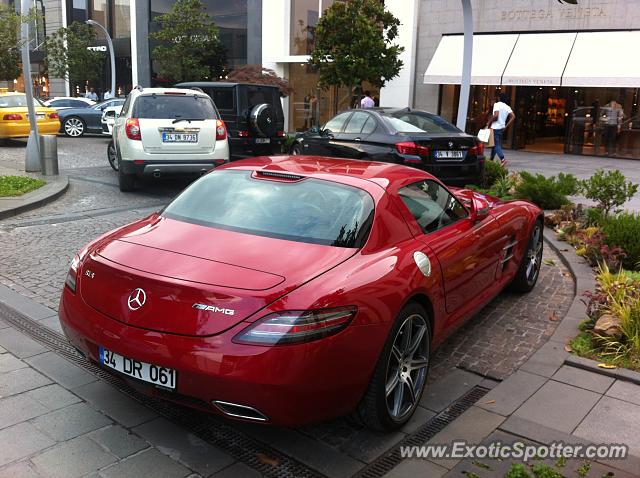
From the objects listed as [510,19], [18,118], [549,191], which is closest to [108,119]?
[18,118]

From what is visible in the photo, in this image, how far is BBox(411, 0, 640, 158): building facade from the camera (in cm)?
1884

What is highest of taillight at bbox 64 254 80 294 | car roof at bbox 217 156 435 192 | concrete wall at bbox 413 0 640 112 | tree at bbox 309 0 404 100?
concrete wall at bbox 413 0 640 112

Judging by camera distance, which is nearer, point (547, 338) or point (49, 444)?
point (49, 444)

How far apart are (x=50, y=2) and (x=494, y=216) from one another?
1808 inches

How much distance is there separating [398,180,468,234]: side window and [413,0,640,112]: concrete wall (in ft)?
53.7

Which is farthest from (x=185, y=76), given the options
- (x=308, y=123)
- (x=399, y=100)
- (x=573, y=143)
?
(x=573, y=143)

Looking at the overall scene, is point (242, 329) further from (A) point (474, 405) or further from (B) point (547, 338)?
Result: (B) point (547, 338)

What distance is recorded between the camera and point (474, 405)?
3.84 m

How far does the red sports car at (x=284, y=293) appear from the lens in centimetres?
289

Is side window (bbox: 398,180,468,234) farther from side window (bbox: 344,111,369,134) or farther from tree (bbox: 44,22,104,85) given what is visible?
tree (bbox: 44,22,104,85)

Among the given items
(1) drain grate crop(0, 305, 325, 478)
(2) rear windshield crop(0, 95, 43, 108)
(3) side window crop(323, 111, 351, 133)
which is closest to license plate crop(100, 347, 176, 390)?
(1) drain grate crop(0, 305, 325, 478)

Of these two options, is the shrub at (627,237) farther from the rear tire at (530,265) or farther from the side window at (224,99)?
the side window at (224,99)

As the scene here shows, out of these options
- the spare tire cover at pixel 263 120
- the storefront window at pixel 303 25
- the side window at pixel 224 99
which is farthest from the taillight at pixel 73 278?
the storefront window at pixel 303 25

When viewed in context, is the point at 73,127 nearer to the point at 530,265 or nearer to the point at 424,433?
the point at 530,265
